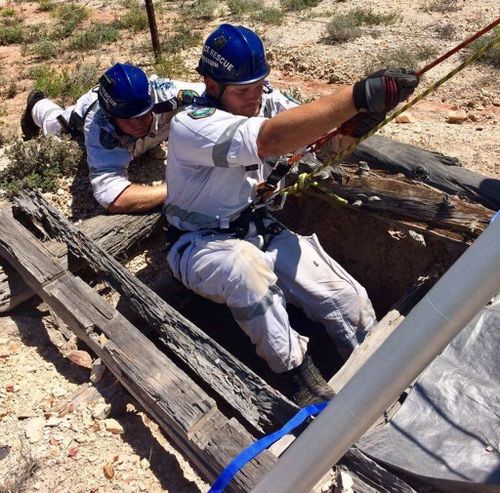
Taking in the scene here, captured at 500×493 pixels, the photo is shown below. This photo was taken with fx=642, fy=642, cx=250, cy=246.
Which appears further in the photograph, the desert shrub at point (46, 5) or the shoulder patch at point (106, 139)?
the desert shrub at point (46, 5)

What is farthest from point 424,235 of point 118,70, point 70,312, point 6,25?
point 6,25

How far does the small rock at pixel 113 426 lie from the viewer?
3.22 metres

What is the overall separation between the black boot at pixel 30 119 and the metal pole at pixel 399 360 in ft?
16.1

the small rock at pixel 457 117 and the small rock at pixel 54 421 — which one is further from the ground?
the small rock at pixel 54 421

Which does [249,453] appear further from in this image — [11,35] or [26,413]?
[11,35]

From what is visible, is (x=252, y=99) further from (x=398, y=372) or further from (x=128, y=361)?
(x=398, y=372)

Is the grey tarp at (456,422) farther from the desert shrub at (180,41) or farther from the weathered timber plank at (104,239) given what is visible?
the desert shrub at (180,41)

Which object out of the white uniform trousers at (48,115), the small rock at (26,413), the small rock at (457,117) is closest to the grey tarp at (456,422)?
the small rock at (26,413)

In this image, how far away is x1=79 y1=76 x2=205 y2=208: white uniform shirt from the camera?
14.5ft

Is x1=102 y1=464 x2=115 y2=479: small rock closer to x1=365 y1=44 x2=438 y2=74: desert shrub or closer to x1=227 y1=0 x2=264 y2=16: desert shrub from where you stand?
x1=365 y1=44 x2=438 y2=74: desert shrub

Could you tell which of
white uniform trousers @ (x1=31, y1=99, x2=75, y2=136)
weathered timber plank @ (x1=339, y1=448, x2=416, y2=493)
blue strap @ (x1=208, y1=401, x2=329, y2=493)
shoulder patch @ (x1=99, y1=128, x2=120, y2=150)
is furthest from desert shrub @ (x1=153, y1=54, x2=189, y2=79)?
weathered timber plank @ (x1=339, y1=448, x2=416, y2=493)

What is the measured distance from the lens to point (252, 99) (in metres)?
3.38

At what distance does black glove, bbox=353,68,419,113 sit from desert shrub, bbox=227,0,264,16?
8310 mm

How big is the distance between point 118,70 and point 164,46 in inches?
190
